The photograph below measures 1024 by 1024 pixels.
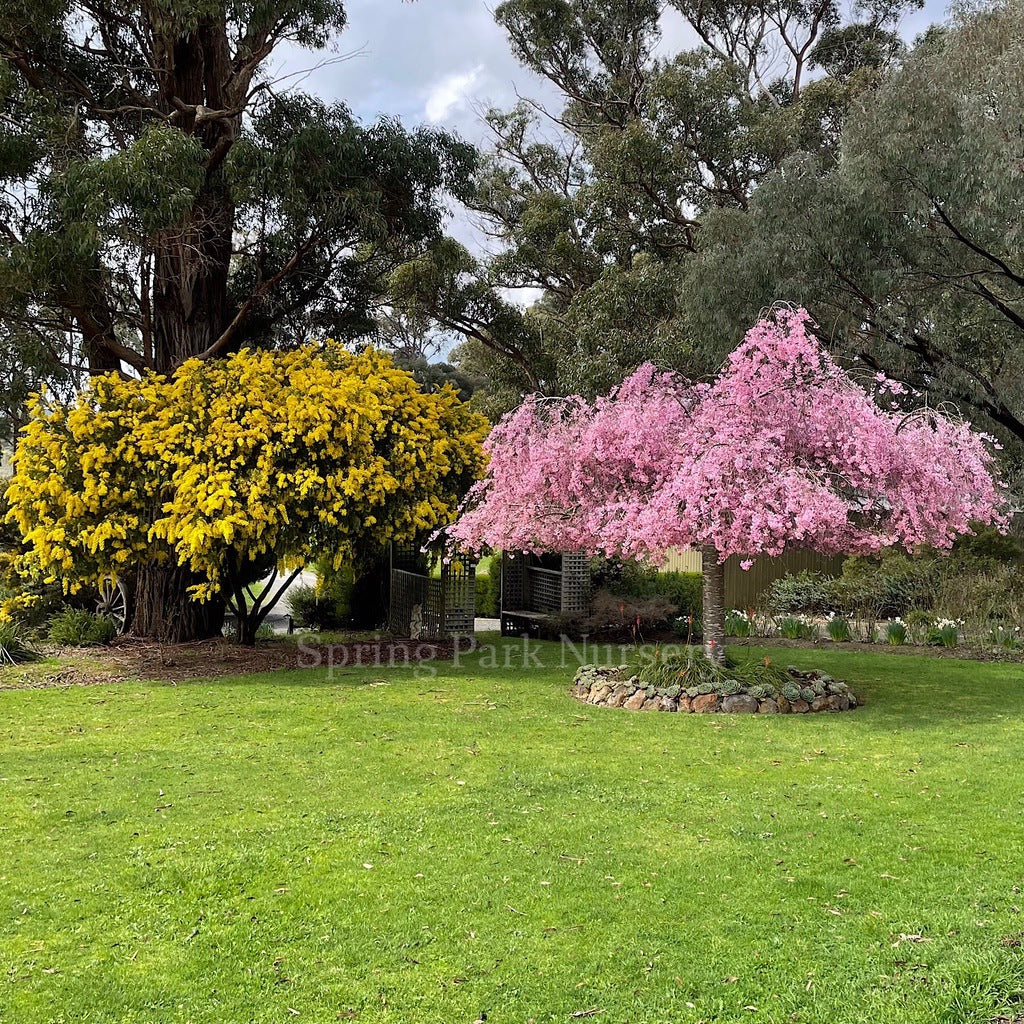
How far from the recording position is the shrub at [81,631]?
14078 millimetres

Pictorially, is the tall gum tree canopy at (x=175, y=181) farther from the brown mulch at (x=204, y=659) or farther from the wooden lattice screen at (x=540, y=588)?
the wooden lattice screen at (x=540, y=588)

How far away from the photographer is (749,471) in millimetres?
8609

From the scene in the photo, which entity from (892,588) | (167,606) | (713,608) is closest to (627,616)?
(713,608)

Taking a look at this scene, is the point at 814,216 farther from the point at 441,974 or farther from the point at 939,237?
the point at 441,974

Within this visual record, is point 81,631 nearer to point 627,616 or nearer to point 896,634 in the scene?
point 627,616

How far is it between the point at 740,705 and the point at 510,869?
4952 millimetres

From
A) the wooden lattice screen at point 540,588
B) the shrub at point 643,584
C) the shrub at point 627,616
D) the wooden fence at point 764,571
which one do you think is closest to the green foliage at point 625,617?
the shrub at point 627,616

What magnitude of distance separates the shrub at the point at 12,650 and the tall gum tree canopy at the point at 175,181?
2.14 meters

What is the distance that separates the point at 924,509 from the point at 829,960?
5.75 m

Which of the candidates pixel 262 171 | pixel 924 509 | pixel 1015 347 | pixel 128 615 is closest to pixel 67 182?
pixel 262 171

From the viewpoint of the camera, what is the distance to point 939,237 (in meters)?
13.5

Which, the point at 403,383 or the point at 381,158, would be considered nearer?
the point at 403,383

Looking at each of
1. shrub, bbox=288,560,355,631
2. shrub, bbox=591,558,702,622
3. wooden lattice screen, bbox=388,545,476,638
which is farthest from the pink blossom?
shrub, bbox=288,560,355,631

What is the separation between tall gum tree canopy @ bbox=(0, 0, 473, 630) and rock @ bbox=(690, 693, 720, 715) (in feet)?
27.9
